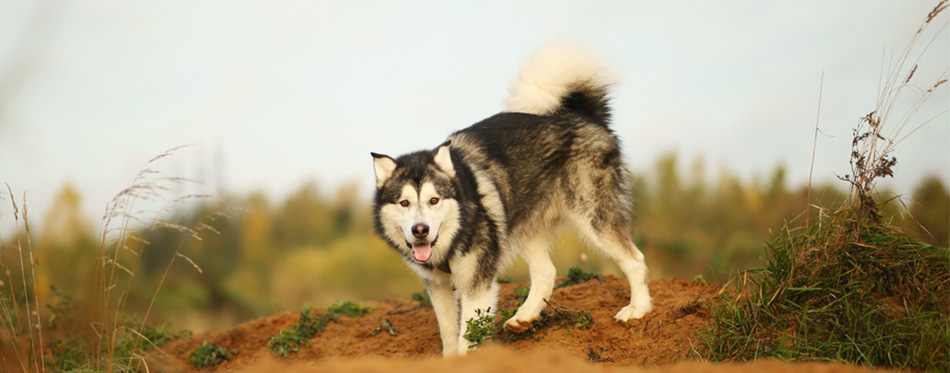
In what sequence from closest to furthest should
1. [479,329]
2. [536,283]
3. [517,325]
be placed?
1. [479,329]
2. [517,325]
3. [536,283]

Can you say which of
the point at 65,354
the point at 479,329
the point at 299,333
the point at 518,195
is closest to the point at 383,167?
the point at 518,195

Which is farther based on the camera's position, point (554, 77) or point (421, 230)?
point (554, 77)

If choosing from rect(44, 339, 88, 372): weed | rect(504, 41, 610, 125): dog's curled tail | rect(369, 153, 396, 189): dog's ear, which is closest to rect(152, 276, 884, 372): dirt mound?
rect(44, 339, 88, 372): weed

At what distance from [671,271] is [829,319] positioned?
574 cm

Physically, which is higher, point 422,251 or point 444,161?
point 444,161

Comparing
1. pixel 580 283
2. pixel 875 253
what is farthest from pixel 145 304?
pixel 875 253

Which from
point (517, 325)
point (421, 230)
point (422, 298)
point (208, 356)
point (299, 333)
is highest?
point (421, 230)

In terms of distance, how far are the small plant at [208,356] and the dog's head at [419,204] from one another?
248 centimetres

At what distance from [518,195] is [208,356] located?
3.46 m

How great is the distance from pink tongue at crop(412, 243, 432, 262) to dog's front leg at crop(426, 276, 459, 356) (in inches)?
24.8

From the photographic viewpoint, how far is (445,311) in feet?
17.0

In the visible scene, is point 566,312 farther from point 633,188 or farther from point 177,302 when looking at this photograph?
point 177,302

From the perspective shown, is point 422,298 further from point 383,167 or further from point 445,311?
point 383,167

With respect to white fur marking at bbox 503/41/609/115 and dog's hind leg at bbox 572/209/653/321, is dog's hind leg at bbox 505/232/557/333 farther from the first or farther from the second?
white fur marking at bbox 503/41/609/115
